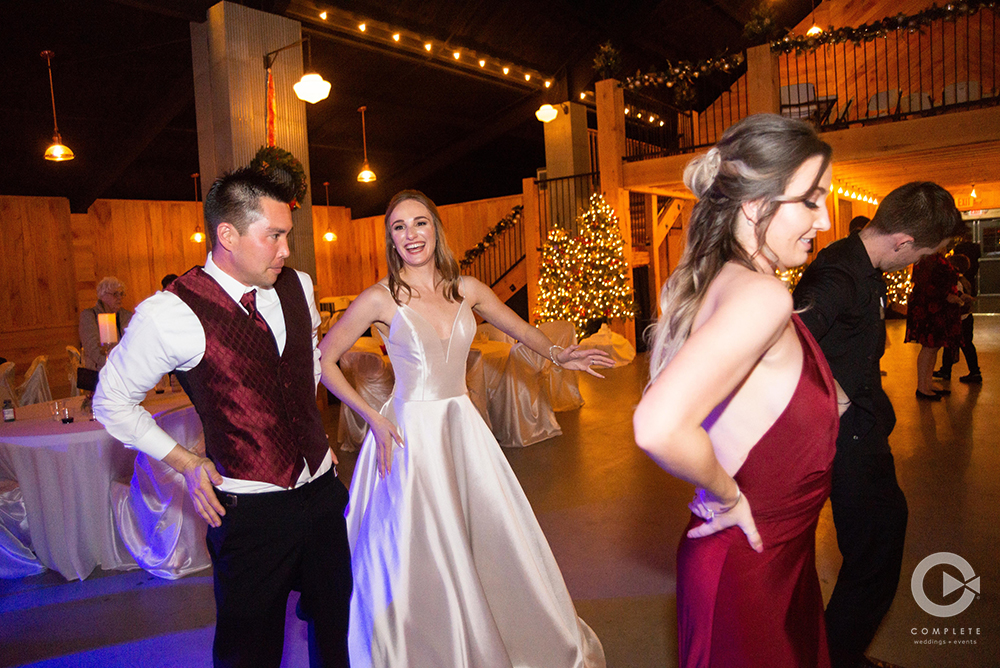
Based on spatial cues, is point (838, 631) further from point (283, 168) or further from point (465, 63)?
point (465, 63)

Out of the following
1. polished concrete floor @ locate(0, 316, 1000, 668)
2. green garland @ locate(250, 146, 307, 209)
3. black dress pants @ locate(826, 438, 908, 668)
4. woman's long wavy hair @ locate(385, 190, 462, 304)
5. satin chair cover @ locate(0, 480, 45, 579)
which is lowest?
polished concrete floor @ locate(0, 316, 1000, 668)

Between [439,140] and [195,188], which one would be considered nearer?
[195,188]

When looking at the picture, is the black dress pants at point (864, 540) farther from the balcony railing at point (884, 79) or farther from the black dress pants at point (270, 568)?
the balcony railing at point (884, 79)

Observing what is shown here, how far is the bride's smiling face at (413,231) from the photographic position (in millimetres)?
2418

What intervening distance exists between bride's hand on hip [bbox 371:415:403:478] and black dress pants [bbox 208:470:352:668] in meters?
0.33

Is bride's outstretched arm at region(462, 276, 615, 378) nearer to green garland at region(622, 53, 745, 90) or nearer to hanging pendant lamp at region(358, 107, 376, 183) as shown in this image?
green garland at region(622, 53, 745, 90)

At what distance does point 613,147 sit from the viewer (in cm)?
1005

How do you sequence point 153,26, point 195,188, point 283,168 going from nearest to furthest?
point 283,168
point 153,26
point 195,188

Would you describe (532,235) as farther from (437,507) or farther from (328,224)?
(437,507)

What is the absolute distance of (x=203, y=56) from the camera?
22.7 ft

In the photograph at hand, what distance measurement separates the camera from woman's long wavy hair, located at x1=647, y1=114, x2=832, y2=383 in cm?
108

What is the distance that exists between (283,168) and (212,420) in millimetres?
5107

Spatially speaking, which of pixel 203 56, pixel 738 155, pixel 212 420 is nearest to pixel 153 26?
pixel 203 56

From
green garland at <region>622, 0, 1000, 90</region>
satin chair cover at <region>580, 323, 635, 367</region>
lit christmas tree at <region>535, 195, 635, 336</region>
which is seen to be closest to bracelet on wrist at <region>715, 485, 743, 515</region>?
satin chair cover at <region>580, 323, 635, 367</region>
